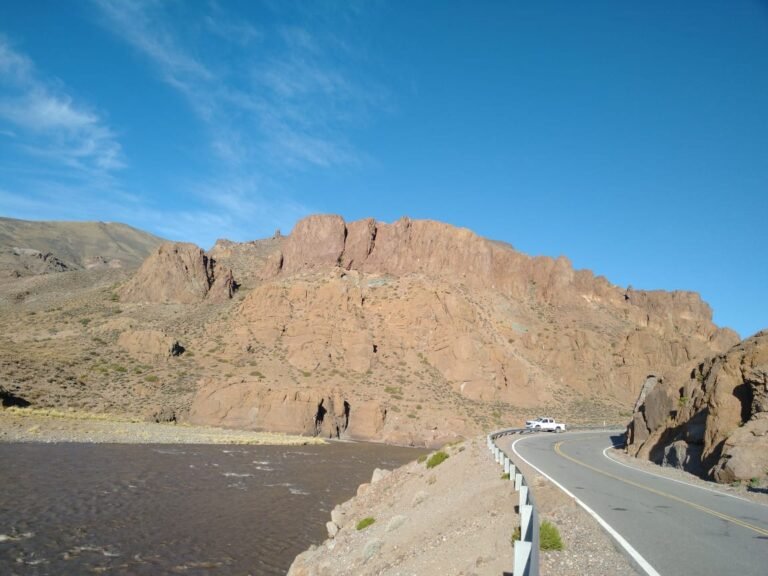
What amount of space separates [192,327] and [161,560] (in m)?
63.8

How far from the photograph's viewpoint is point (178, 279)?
85812 mm

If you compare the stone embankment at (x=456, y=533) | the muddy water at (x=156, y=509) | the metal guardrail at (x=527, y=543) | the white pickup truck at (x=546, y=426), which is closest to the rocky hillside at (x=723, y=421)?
the stone embankment at (x=456, y=533)

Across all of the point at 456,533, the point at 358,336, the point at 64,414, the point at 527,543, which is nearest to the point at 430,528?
the point at 456,533

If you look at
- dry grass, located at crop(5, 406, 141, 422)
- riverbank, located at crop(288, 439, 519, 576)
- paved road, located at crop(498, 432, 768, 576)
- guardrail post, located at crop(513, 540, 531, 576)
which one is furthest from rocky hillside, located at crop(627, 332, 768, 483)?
dry grass, located at crop(5, 406, 141, 422)

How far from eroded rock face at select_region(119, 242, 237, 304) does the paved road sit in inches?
2966

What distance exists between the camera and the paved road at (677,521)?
8445 millimetres

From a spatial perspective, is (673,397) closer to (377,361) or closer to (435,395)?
(435,395)

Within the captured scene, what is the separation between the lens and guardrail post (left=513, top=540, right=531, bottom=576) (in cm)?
596

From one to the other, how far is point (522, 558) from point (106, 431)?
42.8 meters

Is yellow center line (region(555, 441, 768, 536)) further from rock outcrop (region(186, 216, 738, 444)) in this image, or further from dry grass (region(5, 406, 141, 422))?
dry grass (region(5, 406, 141, 422))

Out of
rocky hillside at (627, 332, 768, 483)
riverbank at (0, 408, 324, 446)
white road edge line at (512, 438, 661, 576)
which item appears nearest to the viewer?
white road edge line at (512, 438, 661, 576)

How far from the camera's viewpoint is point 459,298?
86500 millimetres

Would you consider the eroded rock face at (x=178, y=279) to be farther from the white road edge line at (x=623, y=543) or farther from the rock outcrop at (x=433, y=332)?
the white road edge line at (x=623, y=543)

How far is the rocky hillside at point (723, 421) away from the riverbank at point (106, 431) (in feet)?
107
